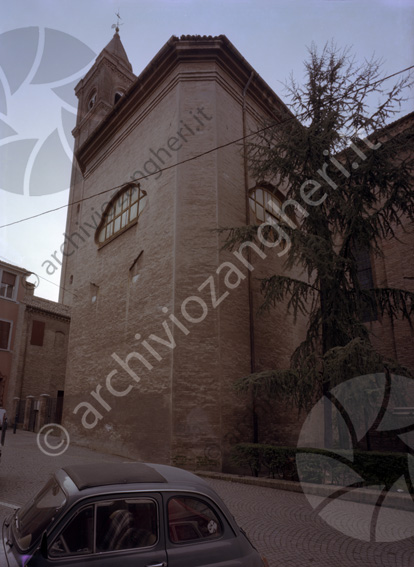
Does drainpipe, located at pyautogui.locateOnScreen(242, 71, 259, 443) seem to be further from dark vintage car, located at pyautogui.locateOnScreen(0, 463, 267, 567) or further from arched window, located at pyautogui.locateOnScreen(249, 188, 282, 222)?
dark vintage car, located at pyautogui.locateOnScreen(0, 463, 267, 567)

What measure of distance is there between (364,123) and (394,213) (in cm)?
239

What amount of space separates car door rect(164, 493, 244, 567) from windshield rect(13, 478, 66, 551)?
0.77 meters

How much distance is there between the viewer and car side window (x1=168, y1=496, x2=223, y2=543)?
9.33 ft

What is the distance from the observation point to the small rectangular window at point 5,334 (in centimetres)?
2162

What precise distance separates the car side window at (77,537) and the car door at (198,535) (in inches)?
21.0

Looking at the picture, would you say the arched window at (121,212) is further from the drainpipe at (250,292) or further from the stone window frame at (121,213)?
the drainpipe at (250,292)

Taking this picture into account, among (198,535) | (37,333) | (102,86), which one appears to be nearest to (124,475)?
(198,535)

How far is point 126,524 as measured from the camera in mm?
2742

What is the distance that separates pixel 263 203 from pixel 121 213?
5.51m

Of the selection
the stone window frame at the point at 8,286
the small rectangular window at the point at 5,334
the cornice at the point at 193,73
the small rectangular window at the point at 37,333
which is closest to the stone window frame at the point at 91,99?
the stone window frame at the point at 8,286

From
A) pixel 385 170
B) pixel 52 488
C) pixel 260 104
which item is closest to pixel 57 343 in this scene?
pixel 260 104

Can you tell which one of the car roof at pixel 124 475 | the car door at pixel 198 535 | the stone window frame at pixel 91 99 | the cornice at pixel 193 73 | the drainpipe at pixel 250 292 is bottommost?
the car door at pixel 198 535

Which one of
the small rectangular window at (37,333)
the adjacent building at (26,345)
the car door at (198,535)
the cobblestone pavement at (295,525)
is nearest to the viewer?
the car door at (198,535)

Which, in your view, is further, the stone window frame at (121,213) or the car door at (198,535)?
the stone window frame at (121,213)
